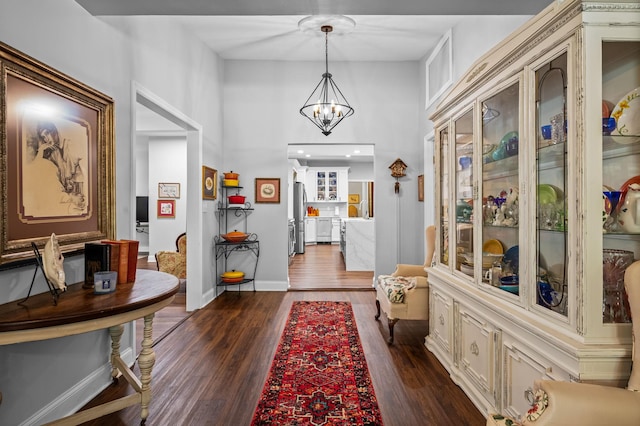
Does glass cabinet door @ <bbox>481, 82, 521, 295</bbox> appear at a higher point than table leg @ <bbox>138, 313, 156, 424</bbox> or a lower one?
higher

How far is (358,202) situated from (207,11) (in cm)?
999

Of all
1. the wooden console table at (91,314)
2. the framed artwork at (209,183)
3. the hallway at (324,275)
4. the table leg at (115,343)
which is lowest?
the hallway at (324,275)

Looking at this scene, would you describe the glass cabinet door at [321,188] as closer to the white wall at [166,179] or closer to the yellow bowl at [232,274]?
the white wall at [166,179]

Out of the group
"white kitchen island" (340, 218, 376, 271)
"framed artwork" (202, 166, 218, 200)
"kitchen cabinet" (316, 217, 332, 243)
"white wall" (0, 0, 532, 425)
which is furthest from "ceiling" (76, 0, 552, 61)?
"kitchen cabinet" (316, 217, 332, 243)

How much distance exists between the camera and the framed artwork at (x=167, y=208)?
8039 mm

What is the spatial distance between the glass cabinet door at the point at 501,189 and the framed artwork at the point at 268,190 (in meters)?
3.60

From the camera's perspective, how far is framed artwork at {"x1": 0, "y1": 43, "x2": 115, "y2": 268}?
1.74 metres

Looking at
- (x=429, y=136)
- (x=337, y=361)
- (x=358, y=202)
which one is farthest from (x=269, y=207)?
(x=358, y=202)

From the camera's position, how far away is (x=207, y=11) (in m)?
2.31

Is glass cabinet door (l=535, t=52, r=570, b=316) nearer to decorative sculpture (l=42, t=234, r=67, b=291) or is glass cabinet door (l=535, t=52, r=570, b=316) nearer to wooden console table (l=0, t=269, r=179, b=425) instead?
wooden console table (l=0, t=269, r=179, b=425)

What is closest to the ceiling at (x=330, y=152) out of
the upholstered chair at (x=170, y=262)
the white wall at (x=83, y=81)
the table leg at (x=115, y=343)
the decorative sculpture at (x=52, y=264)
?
the upholstered chair at (x=170, y=262)

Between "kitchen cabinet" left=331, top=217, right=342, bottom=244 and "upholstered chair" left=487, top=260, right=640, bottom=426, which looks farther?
"kitchen cabinet" left=331, top=217, right=342, bottom=244

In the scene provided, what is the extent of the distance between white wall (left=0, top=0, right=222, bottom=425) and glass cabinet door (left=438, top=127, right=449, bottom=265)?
2.61 m

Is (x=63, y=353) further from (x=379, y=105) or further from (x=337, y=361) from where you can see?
(x=379, y=105)
